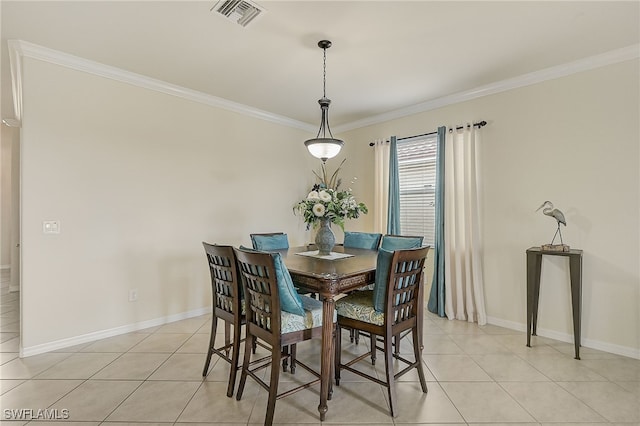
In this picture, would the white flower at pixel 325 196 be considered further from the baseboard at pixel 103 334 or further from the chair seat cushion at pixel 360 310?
the baseboard at pixel 103 334

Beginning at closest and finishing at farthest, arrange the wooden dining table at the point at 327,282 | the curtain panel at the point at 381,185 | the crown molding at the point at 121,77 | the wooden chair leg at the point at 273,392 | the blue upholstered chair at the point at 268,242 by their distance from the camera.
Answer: the wooden chair leg at the point at 273,392
the wooden dining table at the point at 327,282
the crown molding at the point at 121,77
the blue upholstered chair at the point at 268,242
the curtain panel at the point at 381,185

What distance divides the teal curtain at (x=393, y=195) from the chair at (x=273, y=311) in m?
2.37

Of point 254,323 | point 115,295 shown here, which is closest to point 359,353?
point 254,323

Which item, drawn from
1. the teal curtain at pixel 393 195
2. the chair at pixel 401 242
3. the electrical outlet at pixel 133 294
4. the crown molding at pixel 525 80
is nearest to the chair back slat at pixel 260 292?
the chair at pixel 401 242

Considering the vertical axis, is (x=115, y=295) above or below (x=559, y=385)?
above

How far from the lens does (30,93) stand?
2637 mm

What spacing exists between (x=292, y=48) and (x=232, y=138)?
68.0 inches

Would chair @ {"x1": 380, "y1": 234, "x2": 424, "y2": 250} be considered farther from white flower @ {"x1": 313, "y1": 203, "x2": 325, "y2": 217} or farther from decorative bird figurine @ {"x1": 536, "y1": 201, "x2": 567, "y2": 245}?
decorative bird figurine @ {"x1": 536, "y1": 201, "x2": 567, "y2": 245}

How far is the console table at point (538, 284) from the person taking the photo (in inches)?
104

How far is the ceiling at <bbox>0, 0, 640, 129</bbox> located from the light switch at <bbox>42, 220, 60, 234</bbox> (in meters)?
1.52

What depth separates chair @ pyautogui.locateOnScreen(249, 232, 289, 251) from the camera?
9.89ft

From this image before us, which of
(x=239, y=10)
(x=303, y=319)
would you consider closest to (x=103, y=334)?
(x=303, y=319)

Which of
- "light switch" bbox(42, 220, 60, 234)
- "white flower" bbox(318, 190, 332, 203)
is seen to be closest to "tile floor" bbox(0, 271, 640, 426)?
"light switch" bbox(42, 220, 60, 234)

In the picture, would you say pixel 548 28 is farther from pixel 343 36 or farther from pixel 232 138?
pixel 232 138
